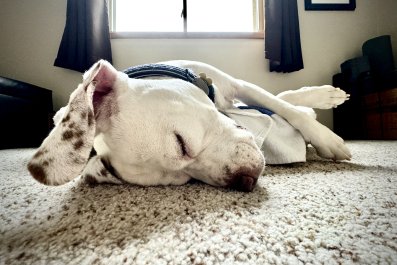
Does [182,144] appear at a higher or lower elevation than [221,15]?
lower

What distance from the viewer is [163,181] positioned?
0.76 m

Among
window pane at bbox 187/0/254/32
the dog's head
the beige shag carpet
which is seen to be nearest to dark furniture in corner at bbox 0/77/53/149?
window pane at bbox 187/0/254/32

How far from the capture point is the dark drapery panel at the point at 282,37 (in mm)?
2963

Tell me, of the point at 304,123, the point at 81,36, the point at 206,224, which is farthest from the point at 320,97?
the point at 81,36

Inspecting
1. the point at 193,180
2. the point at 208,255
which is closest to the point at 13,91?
the point at 193,180

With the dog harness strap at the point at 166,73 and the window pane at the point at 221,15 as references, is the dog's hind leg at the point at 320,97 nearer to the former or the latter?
the dog harness strap at the point at 166,73

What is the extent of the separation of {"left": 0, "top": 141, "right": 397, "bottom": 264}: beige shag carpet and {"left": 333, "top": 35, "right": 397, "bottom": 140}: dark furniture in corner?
1.99 metres

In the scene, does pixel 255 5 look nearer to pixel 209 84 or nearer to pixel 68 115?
pixel 209 84

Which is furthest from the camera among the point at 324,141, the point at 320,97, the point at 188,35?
the point at 188,35

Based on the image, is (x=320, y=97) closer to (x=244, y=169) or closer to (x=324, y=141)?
(x=324, y=141)

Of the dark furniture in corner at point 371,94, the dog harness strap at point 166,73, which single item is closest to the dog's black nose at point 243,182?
the dog harness strap at point 166,73

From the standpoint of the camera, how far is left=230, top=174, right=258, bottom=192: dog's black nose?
68 cm

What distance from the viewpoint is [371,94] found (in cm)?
255

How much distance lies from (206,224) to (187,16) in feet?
10.5
